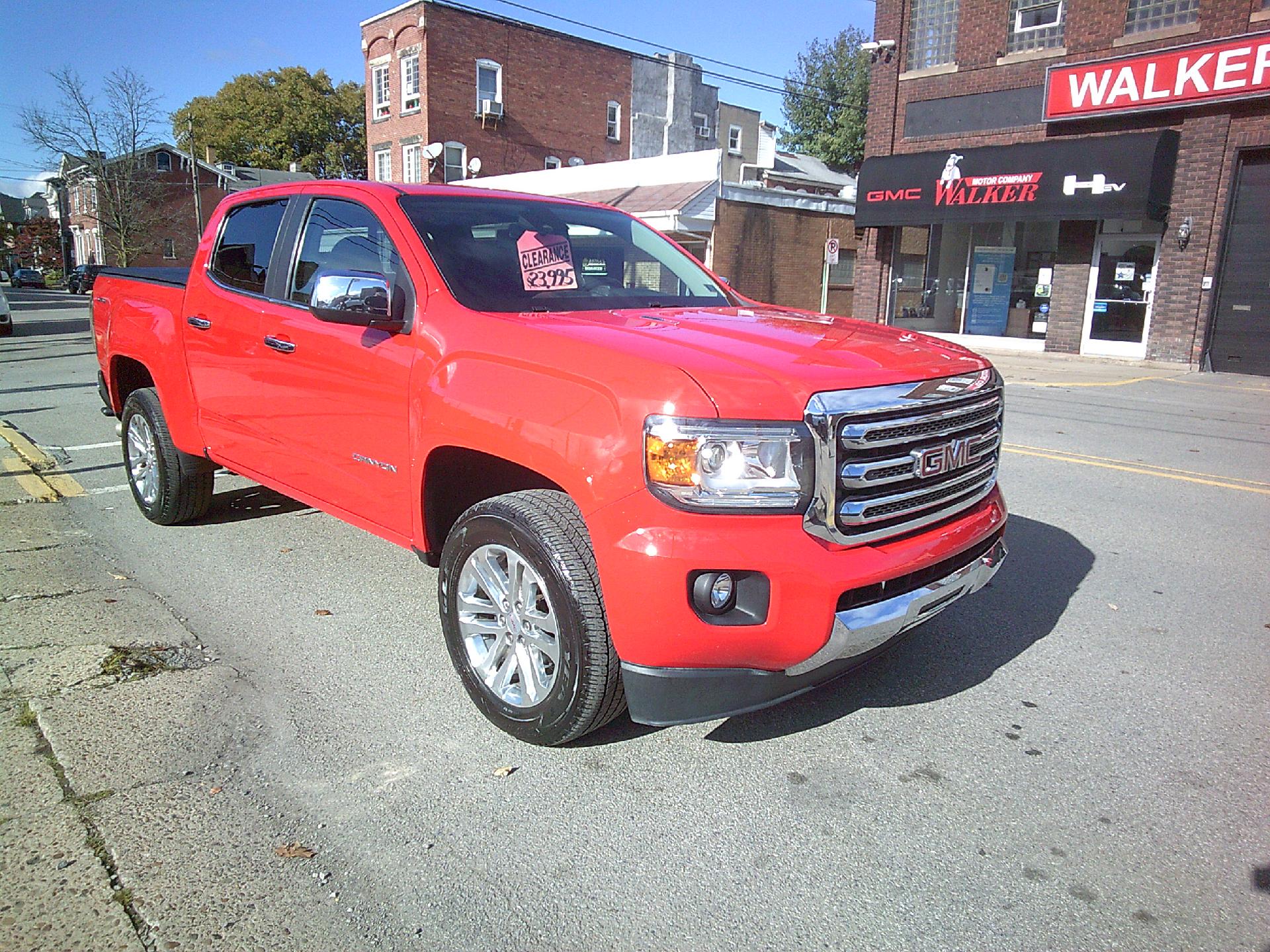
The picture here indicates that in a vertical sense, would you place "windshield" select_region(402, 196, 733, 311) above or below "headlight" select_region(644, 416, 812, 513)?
above

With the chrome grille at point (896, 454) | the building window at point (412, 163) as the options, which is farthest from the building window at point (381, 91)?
the chrome grille at point (896, 454)

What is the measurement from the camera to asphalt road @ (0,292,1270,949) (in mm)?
2373

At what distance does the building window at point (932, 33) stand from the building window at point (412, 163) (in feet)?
69.1

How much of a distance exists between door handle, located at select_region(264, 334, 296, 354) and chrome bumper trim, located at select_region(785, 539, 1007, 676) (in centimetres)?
267

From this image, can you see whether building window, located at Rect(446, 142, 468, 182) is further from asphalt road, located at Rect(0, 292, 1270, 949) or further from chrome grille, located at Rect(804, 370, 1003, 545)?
chrome grille, located at Rect(804, 370, 1003, 545)

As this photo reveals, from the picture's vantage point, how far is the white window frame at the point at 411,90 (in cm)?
3569

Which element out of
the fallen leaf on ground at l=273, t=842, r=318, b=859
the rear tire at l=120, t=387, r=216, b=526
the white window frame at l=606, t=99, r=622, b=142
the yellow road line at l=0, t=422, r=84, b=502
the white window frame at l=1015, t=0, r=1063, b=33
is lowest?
the yellow road line at l=0, t=422, r=84, b=502

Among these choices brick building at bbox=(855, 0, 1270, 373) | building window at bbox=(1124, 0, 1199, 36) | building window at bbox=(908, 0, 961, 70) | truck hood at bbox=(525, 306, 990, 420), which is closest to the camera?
truck hood at bbox=(525, 306, 990, 420)

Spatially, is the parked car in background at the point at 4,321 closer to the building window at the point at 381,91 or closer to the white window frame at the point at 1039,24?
the building window at the point at 381,91

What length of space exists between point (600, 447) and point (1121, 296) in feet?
64.0

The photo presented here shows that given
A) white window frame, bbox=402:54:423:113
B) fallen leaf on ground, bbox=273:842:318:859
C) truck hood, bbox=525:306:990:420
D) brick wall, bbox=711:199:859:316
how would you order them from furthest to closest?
white window frame, bbox=402:54:423:113, brick wall, bbox=711:199:859:316, truck hood, bbox=525:306:990:420, fallen leaf on ground, bbox=273:842:318:859

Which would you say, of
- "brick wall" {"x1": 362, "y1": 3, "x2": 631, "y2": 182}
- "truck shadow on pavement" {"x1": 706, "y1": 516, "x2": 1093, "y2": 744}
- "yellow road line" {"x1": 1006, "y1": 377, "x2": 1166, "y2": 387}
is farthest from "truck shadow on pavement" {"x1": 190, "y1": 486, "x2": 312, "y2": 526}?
"brick wall" {"x1": 362, "y1": 3, "x2": 631, "y2": 182}

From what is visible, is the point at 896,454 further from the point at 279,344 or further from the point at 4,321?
the point at 4,321

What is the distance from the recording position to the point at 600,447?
2.72 meters
